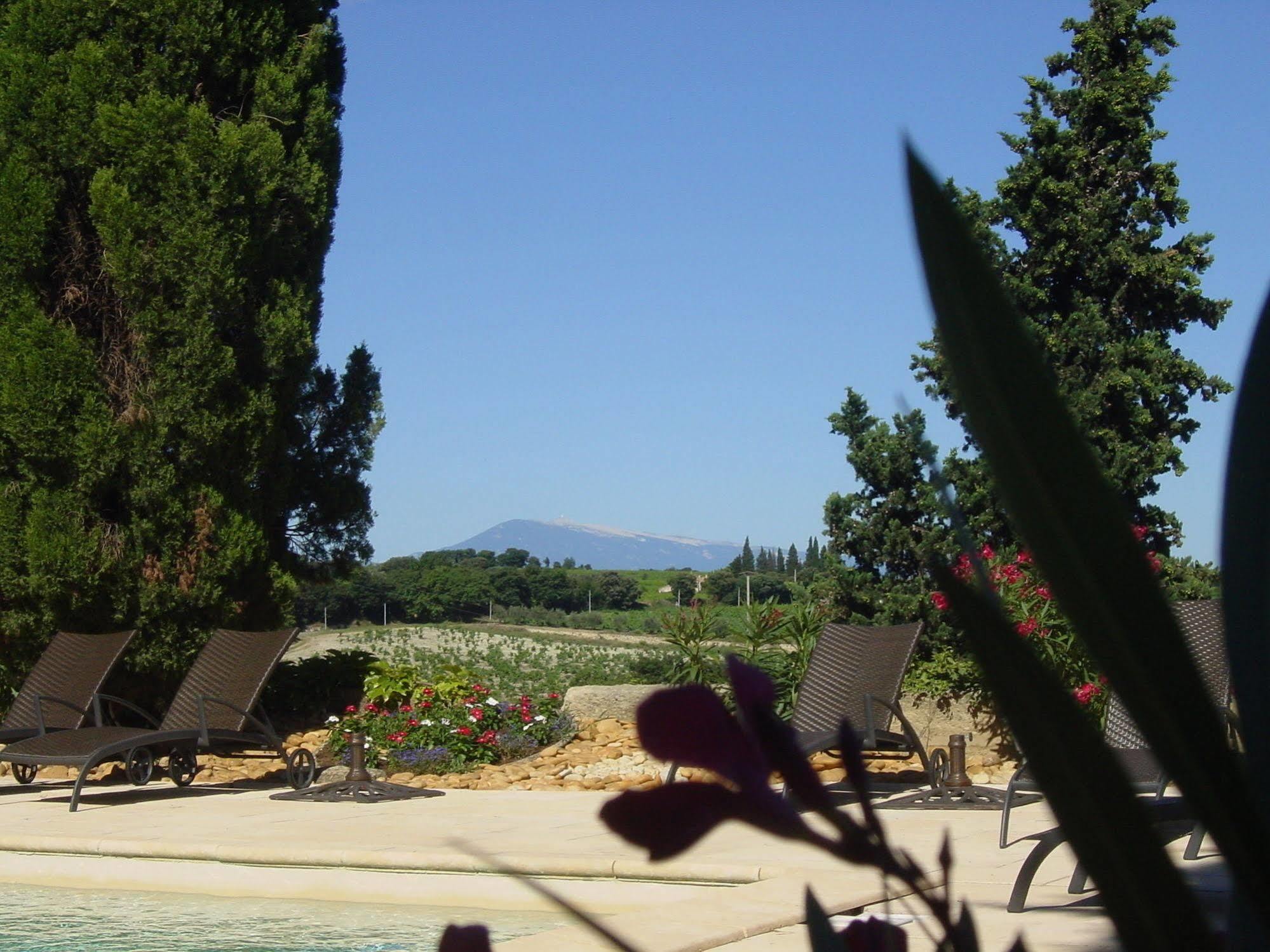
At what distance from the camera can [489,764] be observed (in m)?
9.41

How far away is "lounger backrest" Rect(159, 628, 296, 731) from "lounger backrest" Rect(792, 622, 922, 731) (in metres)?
3.09

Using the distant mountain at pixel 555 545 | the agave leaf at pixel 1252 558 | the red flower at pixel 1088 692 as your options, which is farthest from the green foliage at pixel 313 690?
the distant mountain at pixel 555 545

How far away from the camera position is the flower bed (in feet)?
30.2

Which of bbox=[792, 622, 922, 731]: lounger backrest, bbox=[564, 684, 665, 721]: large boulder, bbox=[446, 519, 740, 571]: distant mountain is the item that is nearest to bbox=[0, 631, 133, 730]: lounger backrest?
bbox=[564, 684, 665, 721]: large boulder

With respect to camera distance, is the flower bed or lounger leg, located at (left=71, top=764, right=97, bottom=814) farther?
the flower bed

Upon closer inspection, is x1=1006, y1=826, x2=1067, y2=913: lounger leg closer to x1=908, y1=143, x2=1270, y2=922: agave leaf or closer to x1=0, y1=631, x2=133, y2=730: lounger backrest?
x1=908, y1=143, x2=1270, y2=922: agave leaf

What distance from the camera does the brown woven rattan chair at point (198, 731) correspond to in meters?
7.59

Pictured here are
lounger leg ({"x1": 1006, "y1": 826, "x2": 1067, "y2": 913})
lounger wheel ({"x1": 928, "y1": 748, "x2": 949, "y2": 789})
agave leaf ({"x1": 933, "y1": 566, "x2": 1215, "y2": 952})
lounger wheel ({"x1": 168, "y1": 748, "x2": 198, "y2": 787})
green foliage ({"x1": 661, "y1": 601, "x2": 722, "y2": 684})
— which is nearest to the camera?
agave leaf ({"x1": 933, "y1": 566, "x2": 1215, "y2": 952})

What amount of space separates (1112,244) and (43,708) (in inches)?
379

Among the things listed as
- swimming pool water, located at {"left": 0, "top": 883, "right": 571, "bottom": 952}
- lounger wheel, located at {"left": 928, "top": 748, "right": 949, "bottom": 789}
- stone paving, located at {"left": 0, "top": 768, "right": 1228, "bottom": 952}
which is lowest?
swimming pool water, located at {"left": 0, "top": 883, "right": 571, "bottom": 952}

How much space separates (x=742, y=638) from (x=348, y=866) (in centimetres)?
413

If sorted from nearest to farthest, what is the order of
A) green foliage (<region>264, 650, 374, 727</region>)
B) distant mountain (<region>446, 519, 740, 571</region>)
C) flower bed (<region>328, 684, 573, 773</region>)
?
flower bed (<region>328, 684, 573, 773</region>)
green foliage (<region>264, 650, 374, 727</region>)
distant mountain (<region>446, 519, 740, 571</region>)

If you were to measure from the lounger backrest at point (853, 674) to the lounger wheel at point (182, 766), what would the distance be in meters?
3.65

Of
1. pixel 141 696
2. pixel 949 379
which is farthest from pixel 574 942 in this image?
pixel 141 696
